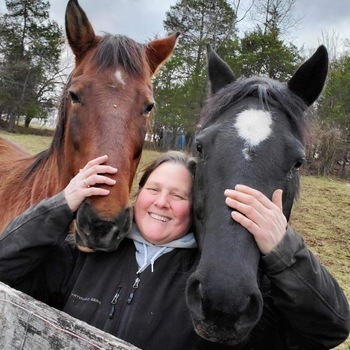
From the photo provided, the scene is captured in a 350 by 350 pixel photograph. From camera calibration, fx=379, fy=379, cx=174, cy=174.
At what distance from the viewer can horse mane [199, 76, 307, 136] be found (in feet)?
6.11

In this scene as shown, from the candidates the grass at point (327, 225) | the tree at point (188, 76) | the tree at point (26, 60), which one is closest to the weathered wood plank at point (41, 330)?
the grass at point (327, 225)

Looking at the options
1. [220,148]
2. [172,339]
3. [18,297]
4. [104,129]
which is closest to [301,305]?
[172,339]

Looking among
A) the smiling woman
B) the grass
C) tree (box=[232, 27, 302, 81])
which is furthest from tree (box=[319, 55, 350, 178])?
the smiling woman

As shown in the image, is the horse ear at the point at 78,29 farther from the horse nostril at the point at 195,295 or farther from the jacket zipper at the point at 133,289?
the horse nostril at the point at 195,295

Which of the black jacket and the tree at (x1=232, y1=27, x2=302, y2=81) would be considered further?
the tree at (x1=232, y1=27, x2=302, y2=81)

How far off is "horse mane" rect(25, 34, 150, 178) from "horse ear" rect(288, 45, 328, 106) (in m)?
1.10

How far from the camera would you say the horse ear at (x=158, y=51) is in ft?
10.3

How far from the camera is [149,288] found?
1.74 meters

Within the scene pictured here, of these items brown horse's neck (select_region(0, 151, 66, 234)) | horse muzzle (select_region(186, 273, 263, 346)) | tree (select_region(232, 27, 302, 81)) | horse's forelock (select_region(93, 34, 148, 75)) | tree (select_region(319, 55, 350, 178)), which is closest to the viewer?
horse muzzle (select_region(186, 273, 263, 346))

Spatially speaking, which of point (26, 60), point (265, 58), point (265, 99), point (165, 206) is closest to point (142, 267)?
point (165, 206)

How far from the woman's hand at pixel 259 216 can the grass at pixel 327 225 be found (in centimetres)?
305

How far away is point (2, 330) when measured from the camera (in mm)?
1312

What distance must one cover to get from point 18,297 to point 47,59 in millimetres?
34152

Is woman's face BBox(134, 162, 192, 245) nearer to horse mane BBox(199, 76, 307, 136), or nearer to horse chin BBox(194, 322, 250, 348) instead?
horse mane BBox(199, 76, 307, 136)
